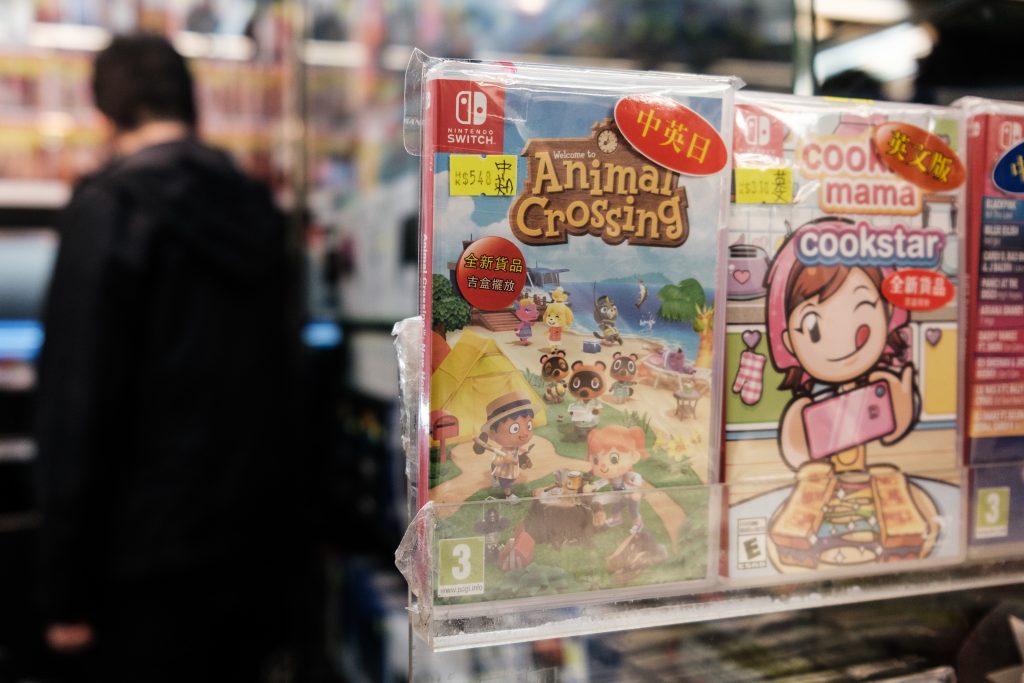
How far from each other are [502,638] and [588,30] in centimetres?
239

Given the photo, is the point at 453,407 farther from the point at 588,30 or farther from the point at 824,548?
the point at 588,30

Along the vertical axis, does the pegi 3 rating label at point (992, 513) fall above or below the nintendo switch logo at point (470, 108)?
below

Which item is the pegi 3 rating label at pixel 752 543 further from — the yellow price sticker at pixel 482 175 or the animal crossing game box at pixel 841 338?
the yellow price sticker at pixel 482 175

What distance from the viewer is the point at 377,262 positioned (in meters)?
2.34

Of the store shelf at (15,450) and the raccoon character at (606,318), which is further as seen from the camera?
the store shelf at (15,450)

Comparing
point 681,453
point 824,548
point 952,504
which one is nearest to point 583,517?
point 681,453

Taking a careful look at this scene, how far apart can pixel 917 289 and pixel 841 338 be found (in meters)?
0.09

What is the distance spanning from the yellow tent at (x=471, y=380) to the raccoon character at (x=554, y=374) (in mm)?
22

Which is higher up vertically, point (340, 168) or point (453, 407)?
point (340, 168)

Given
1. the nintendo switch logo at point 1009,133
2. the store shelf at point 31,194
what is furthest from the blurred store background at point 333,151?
the nintendo switch logo at point 1009,133

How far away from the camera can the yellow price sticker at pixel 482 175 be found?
2.03 feet

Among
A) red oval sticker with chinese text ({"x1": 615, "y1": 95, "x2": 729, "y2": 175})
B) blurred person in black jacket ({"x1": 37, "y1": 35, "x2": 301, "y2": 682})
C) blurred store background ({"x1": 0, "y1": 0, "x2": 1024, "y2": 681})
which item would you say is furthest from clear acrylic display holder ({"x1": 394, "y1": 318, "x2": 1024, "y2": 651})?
blurred person in black jacket ({"x1": 37, "y1": 35, "x2": 301, "y2": 682})

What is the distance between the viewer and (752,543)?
2.33 feet

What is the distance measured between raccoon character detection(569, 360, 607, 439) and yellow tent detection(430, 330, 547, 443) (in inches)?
1.9
